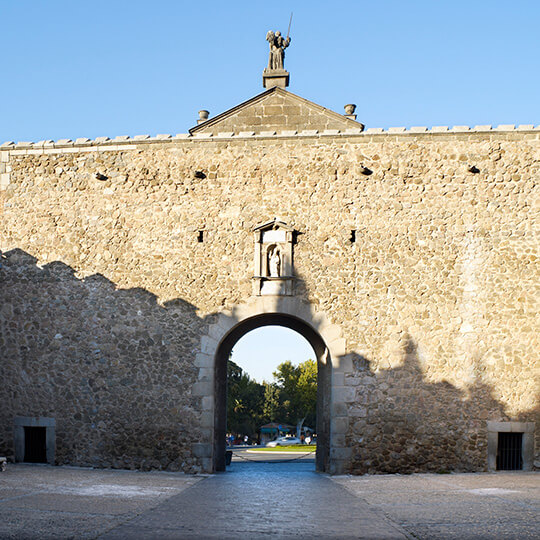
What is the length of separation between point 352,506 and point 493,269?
7139 millimetres

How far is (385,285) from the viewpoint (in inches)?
537

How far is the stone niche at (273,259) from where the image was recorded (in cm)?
1370

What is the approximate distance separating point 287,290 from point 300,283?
12.8 inches

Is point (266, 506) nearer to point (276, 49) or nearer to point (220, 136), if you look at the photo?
point (220, 136)

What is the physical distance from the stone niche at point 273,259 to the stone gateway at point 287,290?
31 millimetres

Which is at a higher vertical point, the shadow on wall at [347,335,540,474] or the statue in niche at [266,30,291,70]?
the statue in niche at [266,30,291,70]

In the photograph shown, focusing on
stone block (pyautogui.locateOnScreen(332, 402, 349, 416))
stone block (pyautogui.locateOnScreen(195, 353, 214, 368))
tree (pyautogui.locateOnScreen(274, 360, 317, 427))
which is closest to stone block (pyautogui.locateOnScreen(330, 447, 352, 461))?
stone block (pyautogui.locateOnScreen(332, 402, 349, 416))

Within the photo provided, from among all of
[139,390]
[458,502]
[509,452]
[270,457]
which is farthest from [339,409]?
[270,457]

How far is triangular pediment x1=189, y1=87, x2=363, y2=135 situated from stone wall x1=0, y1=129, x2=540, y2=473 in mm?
2260

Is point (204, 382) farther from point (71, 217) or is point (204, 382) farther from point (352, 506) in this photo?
point (352, 506)

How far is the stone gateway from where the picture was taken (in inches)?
521

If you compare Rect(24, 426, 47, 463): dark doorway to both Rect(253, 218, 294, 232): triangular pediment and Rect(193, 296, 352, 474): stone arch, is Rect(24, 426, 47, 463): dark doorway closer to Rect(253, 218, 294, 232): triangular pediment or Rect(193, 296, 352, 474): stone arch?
Rect(193, 296, 352, 474): stone arch

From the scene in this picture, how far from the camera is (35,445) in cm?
1431

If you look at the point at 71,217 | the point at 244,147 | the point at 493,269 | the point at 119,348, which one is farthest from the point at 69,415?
the point at 493,269
